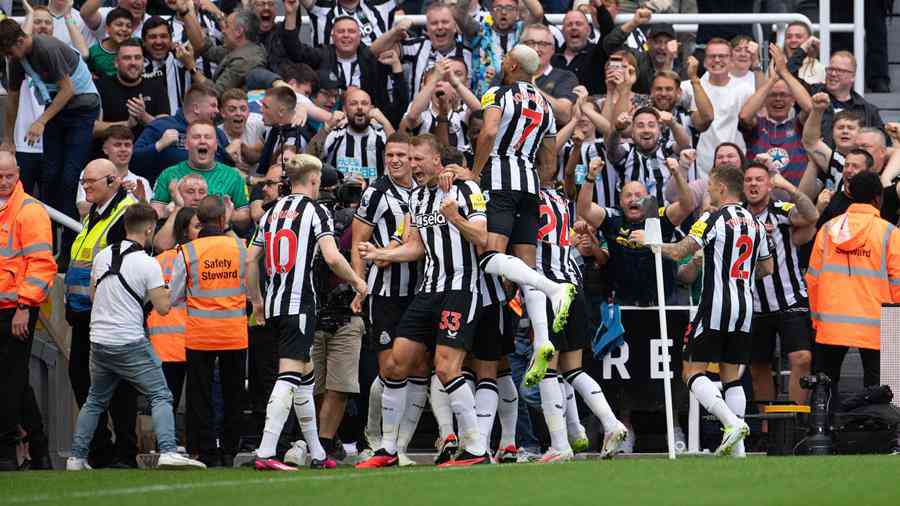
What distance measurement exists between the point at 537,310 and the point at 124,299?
289 centimetres

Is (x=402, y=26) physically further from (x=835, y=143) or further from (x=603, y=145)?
(x=835, y=143)

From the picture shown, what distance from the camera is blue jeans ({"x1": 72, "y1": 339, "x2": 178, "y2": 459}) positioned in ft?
38.6

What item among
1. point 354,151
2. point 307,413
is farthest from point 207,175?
point 307,413

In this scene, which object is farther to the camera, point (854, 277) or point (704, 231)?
point (854, 277)

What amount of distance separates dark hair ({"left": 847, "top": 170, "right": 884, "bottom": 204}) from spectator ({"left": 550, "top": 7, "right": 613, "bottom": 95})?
431 centimetres

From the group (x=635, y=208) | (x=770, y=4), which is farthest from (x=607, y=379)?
(x=770, y=4)

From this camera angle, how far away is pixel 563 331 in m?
11.9

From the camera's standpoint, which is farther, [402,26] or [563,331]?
[402,26]

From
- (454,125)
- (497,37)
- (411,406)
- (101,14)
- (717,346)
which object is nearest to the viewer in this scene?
(411,406)

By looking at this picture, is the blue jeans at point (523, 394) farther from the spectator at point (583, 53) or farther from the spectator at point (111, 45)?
the spectator at point (111, 45)

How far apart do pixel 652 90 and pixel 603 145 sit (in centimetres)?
95

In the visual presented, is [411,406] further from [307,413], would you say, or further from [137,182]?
[137,182]

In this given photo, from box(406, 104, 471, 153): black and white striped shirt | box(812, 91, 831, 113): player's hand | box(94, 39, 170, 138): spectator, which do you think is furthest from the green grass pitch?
box(94, 39, 170, 138): spectator

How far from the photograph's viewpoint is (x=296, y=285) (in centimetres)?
1137
